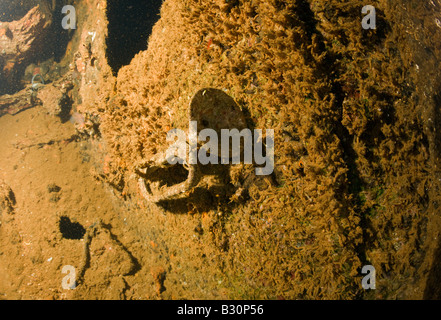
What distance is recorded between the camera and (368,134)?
176 centimetres

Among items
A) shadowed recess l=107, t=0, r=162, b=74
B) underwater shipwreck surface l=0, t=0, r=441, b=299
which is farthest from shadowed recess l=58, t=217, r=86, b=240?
shadowed recess l=107, t=0, r=162, b=74

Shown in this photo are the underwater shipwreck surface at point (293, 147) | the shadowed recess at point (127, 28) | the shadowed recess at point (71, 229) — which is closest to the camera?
the underwater shipwreck surface at point (293, 147)

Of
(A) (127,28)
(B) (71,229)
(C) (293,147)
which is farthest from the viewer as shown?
(B) (71,229)

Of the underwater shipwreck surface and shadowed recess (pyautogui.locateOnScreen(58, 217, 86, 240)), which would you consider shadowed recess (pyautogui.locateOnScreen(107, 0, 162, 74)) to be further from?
shadowed recess (pyautogui.locateOnScreen(58, 217, 86, 240))

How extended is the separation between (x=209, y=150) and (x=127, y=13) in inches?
168

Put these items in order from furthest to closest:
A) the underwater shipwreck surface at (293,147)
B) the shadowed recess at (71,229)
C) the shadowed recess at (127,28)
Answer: the shadowed recess at (71,229), the shadowed recess at (127,28), the underwater shipwreck surface at (293,147)

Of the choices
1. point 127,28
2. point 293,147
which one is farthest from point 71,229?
point 293,147

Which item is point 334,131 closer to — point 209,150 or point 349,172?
point 349,172

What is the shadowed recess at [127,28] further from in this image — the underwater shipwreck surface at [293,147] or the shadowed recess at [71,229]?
the shadowed recess at [71,229]

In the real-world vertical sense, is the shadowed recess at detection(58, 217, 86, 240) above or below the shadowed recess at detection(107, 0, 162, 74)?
below

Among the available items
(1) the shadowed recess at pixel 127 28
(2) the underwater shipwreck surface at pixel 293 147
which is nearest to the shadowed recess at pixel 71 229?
(2) the underwater shipwreck surface at pixel 293 147

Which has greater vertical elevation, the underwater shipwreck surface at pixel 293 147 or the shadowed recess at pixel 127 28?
the shadowed recess at pixel 127 28

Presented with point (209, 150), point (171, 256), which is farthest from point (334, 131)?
point (171, 256)

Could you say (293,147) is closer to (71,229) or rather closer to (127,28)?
(127,28)
